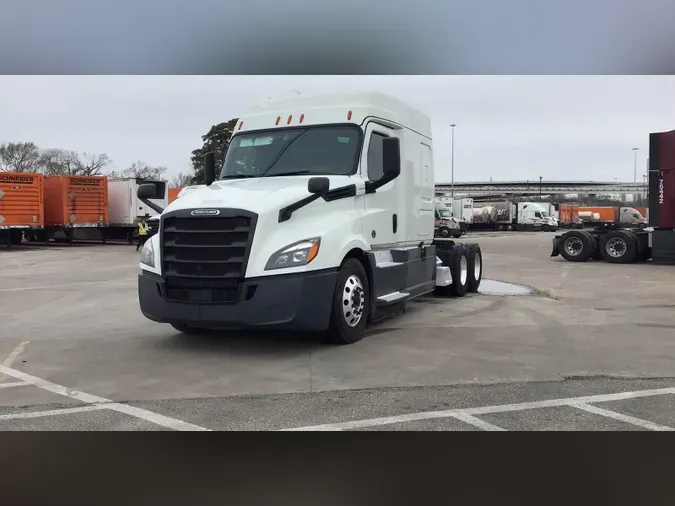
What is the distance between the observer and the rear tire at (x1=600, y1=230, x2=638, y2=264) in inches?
779

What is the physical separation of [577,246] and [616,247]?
1217 mm

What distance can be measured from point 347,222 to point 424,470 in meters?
3.95

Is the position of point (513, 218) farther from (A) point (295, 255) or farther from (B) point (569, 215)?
(A) point (295, 255)

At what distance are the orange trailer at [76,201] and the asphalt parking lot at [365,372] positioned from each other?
21.2m

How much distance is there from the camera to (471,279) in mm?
12227

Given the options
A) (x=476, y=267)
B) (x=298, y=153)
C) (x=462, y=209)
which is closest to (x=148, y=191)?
(x=298, y=153)

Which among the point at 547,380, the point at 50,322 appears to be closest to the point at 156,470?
the point at 547,380

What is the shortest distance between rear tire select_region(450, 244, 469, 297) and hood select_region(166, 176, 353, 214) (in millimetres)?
4544

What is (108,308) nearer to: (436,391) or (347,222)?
(347,222)

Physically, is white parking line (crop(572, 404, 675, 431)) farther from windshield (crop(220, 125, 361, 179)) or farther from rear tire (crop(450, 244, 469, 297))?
rear tire (crop(450, 244, 469, 297))

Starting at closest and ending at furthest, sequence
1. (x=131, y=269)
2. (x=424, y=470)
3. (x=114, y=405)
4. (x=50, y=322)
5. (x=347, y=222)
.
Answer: (x=424, y=470), (x=114, y=405), (x=347, y=222), (x=50, y=322), (x=131, y=269)

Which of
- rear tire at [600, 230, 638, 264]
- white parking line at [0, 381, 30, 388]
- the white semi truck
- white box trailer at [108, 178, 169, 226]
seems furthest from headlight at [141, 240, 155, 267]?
white box trailer at [108, 178, 169, 226]

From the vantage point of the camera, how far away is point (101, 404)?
5152 millimetres

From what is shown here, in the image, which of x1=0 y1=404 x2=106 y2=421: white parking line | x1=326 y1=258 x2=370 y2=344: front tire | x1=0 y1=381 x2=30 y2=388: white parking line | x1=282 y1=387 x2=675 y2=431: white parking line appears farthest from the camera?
x1=326 y1=258 x2=370 y2=344: front tire
